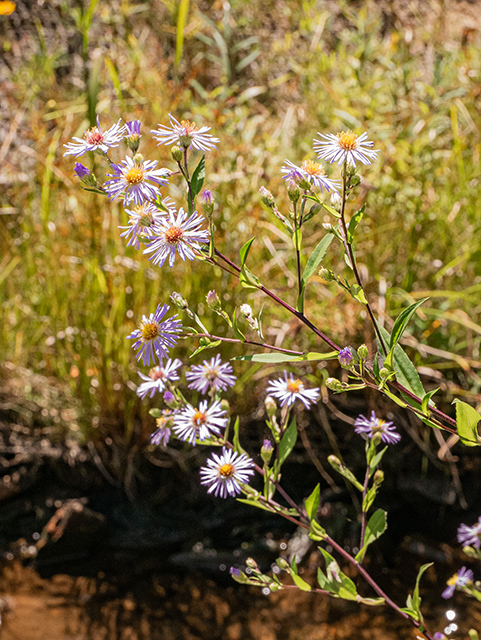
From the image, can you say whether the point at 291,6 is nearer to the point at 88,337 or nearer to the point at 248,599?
the point at 88,337

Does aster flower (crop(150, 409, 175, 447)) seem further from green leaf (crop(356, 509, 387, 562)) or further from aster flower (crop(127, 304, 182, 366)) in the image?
green leaf (crop(356, 509, 387, 562))

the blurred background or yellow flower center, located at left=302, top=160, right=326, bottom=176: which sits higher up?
yellow flower center, located at left=302, top=160, right=326, bottom=176

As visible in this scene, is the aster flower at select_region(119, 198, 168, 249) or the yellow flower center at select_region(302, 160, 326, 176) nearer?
the aster flower at select_region(119, 198, 168, 249)

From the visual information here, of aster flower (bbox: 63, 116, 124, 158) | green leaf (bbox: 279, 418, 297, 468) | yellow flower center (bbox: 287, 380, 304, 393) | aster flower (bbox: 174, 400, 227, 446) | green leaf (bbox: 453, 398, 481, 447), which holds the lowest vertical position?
green leaf (bbox: 279, 418, 297, 468)

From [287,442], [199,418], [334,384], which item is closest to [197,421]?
[199,418]

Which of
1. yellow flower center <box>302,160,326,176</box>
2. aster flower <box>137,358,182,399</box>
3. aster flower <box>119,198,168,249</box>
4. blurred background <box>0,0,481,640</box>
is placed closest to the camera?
aster flower <box>119,198,168,249</box>

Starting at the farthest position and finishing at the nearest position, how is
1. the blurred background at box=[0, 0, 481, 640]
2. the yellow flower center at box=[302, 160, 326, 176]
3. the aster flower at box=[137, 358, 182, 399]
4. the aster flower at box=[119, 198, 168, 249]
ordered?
the blurred background at box=[0, 0, 481, 640] < the aster flower at box=[137, 358, 182, 399] < the yellow flower center at box=[302, 160, 326, 176] < the aster flower at box=[119, 198, 168, 249]

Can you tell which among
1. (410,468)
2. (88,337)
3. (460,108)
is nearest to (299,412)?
(410,468)

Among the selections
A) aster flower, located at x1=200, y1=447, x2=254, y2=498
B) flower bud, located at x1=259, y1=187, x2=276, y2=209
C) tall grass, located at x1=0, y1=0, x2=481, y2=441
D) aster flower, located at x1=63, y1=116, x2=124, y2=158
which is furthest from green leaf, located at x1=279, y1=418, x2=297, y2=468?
tall grass, located at x1=0, y1=0, x2=481, y2=441
